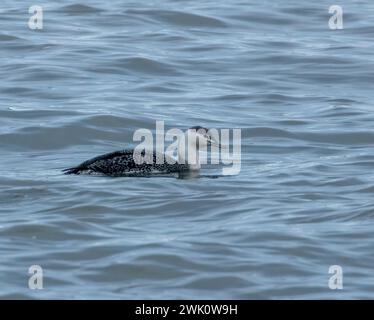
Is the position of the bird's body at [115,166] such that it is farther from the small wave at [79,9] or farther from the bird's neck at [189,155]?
the small wave at [79,9]

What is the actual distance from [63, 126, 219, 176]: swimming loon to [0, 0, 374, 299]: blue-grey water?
0.12m

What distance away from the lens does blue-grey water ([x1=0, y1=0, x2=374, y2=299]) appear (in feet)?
38.6

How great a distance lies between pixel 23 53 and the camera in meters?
21.7

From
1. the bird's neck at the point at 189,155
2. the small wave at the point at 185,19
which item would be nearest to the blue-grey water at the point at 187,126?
the small wave at the point at 185,19

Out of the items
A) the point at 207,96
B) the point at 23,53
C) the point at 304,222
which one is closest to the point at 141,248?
the point at 304,222

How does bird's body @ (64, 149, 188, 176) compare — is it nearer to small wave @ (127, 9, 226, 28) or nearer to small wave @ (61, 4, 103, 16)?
small wave @ (127, 9, 226, 28)

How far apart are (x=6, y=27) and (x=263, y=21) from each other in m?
4.56

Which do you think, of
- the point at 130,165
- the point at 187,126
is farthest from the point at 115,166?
the point at 187,126

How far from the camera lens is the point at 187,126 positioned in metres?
17.3

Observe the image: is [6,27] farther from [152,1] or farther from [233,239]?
[233,239]

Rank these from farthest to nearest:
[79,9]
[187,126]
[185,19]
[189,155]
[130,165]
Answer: [79,9] < [185,19] < [187,126] < [189,155] < [130,165]

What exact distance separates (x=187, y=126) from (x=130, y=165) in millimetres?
2681

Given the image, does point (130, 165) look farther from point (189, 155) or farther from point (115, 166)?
point (189, 155)

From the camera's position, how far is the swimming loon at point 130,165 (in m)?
14.7
